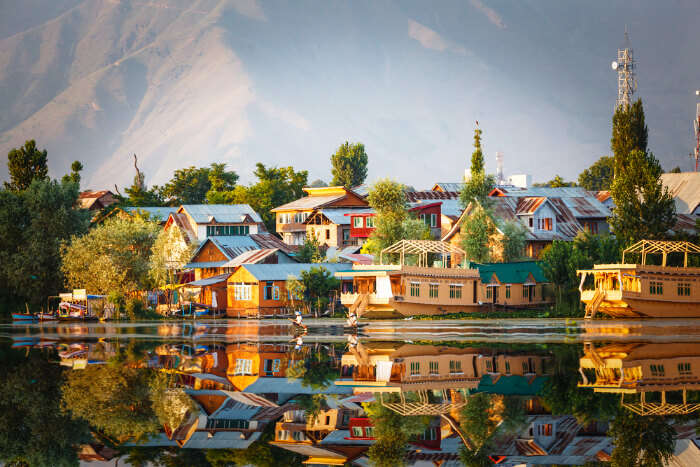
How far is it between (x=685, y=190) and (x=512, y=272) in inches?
1070

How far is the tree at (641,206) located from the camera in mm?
64875

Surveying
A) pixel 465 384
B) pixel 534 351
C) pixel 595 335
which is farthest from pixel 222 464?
pixel 595 335

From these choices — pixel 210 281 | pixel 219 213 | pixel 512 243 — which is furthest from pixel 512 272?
pixel 219 213

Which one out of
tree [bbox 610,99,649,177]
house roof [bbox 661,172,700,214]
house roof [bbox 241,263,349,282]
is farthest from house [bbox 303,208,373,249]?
house roof [bbox 661,172,700,214]

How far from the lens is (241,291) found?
67750 millimetres

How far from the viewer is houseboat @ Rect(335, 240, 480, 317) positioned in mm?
59469

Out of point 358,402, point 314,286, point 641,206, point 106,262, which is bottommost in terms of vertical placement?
point 358,402

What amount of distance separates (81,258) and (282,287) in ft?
52.0

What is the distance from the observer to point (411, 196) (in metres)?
101

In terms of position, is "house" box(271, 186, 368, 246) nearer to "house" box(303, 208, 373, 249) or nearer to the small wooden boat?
"house" box(303, 208, 373, 249)

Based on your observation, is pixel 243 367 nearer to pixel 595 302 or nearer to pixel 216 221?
pixel 595 302

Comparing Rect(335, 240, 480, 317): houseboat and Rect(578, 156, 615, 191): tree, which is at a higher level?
Rect(578, 156, 615, 191): tree

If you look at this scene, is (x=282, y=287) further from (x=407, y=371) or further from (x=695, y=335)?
(x=407, y=371)

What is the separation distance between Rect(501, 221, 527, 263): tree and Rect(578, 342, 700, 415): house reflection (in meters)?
37.3
